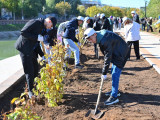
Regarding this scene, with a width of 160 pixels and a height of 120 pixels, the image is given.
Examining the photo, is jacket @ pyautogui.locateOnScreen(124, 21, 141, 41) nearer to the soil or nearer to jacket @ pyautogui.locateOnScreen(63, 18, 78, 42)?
the soil

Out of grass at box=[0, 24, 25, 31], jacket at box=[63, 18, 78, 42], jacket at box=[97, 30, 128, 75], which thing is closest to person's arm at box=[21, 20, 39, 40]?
jacket at box=[97, 30, 128, 75]

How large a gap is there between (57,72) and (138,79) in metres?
2.88

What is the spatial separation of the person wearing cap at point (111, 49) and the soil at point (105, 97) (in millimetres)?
425

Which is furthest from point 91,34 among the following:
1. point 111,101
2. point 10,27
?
point 10,27

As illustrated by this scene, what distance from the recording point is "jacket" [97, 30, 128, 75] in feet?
12.4

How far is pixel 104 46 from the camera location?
379 centimetres

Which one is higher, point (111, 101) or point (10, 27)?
point (10, 27)

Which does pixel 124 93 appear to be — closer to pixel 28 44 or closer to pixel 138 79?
pixel 138 79

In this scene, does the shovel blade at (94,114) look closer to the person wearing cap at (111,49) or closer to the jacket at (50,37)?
the person wearing cap at (111,49)

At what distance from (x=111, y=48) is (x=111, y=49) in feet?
0.06

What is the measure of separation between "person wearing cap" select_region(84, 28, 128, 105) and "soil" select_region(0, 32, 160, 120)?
43cm

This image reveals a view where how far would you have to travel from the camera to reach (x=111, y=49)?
152 inches

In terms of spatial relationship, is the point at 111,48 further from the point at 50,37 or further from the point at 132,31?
the point at 132,31

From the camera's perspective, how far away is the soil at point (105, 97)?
3816 millimetres
